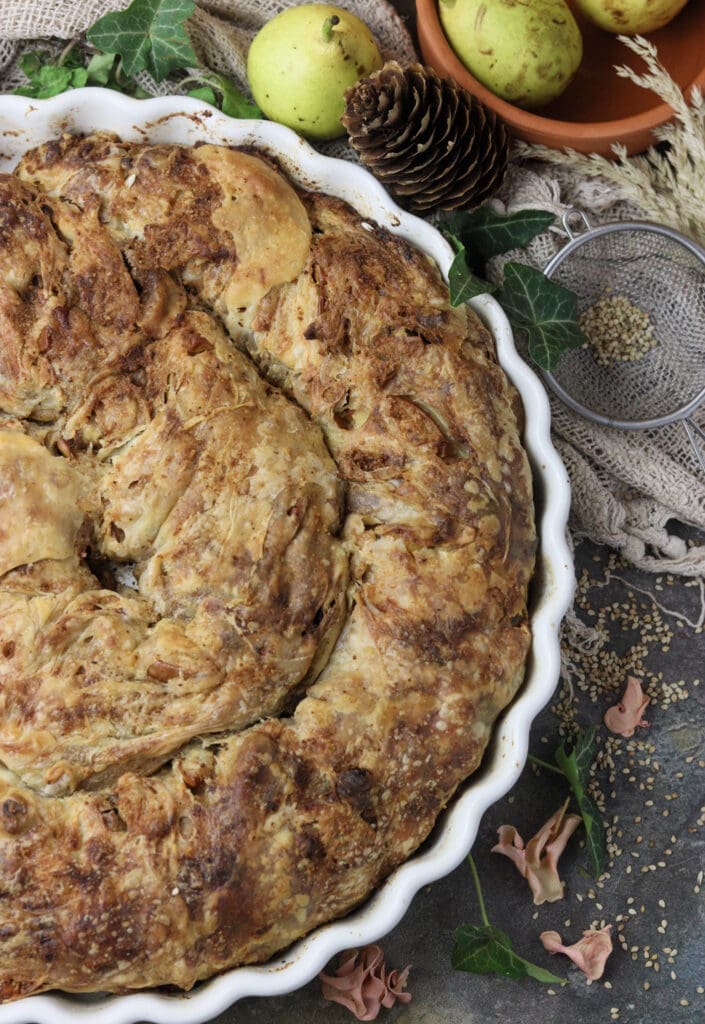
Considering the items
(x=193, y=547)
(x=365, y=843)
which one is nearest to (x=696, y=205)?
(x=193, y=547)

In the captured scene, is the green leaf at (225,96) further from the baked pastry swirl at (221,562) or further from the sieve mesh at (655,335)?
the sieve mesh at (655,335)

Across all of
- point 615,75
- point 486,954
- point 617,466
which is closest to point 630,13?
point 615,75

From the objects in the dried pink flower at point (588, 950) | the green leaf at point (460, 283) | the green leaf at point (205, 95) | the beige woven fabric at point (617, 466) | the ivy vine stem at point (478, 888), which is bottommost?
the dried pink flower at point (588, 950)

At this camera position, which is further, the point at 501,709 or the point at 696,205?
the point at 696,205

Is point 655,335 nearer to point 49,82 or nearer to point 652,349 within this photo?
point 652,349

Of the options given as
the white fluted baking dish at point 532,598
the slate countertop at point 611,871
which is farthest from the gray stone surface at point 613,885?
the white fluted baking dish at point 532,598

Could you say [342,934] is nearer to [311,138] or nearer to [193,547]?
Answer: [193,547]
